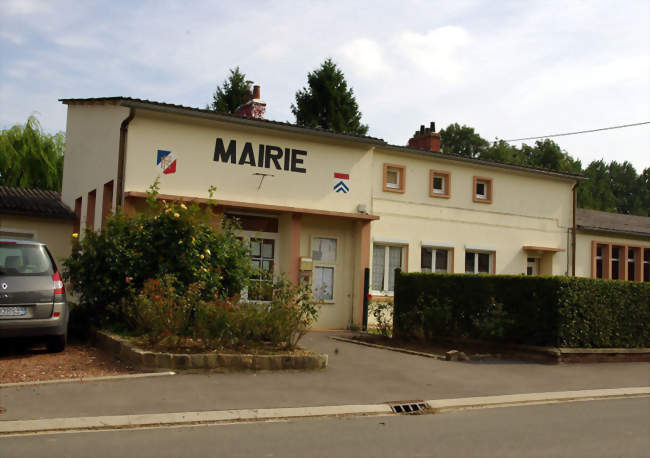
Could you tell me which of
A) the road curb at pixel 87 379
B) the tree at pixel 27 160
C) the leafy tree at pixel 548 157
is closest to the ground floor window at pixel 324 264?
the road curb at pixel 87 379

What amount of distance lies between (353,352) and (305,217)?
6.00 metres

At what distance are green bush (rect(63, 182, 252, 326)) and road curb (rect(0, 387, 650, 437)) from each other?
4598mm

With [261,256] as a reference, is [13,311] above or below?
below

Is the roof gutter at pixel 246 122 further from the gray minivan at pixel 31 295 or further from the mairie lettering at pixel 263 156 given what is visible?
the gray minivan at pixel 31 295

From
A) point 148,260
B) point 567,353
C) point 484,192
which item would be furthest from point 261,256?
point 567,353

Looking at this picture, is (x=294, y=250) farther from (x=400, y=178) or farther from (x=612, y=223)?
(x=612, y=223)

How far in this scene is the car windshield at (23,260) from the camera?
1021 centimetres

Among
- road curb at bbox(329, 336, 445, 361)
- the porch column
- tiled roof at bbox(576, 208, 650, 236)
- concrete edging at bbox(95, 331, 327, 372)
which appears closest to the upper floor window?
the porch column

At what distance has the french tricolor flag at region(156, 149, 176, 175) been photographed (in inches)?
640

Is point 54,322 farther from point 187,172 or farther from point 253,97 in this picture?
point 253,97

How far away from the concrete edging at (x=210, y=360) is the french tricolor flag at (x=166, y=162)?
20.3 ft

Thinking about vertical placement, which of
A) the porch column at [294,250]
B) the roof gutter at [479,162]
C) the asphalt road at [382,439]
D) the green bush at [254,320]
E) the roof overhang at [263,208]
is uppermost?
the roof gutter at [479,162]

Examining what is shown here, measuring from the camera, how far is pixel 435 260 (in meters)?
21.0

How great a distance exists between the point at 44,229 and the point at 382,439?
631 inches
